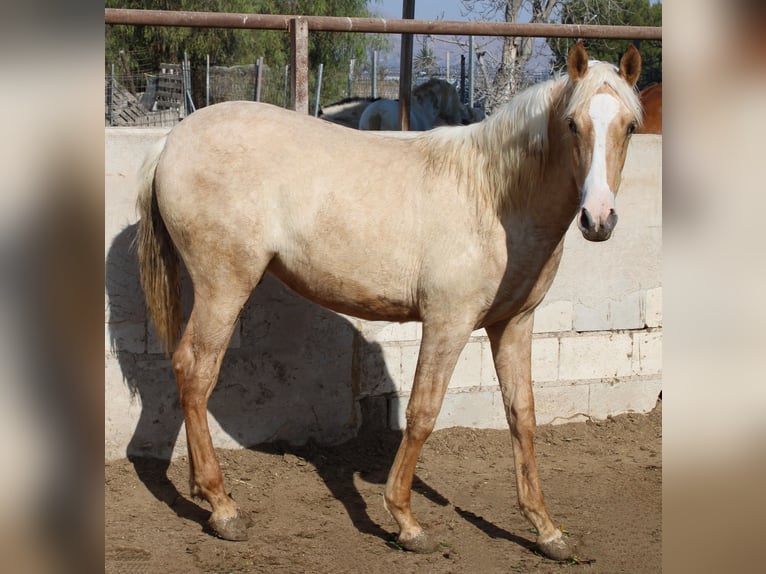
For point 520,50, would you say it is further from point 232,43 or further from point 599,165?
point 599,165

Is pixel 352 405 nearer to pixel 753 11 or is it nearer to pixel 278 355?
pixel 278 355

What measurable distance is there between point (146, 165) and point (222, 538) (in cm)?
166

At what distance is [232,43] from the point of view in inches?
781

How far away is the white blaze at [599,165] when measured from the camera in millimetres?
2494

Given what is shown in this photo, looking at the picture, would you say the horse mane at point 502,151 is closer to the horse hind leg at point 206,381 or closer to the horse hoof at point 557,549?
the horse hind leg at point 206,381

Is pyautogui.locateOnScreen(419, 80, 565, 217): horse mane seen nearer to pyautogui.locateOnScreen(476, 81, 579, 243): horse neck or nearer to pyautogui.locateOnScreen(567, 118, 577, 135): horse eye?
pyautogui.locateOnScreen(476, 81, 579, 243): horse neck

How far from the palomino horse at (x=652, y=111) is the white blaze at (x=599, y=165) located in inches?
132

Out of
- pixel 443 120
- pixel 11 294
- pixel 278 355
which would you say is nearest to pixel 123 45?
pixel 443 120

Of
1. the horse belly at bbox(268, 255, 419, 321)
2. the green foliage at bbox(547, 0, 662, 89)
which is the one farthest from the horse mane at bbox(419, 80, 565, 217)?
the green foliage at bbox(547, 0, 662, 89)

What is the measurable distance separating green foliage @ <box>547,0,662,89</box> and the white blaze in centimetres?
574

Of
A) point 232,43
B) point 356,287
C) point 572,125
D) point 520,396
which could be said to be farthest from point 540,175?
point 232,43

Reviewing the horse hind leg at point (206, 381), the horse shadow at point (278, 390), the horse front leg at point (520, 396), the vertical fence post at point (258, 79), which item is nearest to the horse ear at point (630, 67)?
the horse front leg at point (520, 396)

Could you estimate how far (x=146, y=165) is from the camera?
354cm

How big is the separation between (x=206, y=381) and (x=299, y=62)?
6.30 ft
